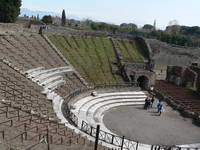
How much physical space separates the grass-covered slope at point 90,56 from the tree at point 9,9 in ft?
24.5

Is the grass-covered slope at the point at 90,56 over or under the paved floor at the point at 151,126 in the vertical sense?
over

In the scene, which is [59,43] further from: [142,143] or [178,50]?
[178,50]

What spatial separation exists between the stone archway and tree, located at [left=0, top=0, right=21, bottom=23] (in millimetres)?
23174

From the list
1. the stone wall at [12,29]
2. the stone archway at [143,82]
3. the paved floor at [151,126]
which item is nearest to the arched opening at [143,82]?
the stone archway at [143,82]

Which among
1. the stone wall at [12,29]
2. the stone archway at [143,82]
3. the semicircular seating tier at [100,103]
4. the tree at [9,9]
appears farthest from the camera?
the stone archway at [143,82]

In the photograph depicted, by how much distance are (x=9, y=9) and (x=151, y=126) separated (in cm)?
2891

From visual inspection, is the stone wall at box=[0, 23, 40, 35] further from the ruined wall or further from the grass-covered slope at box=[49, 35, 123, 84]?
the ruined wall

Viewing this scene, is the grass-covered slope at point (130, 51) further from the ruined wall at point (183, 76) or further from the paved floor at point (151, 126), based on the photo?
the paved floor at point (151, 126)

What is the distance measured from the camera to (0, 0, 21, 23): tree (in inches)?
1684

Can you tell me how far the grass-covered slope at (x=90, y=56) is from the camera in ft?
134

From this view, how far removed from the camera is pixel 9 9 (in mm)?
43219

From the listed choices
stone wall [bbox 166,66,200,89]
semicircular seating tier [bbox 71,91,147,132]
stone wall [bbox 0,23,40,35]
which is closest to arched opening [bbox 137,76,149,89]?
semicircular seating tier [bbox 71,91,147,132]

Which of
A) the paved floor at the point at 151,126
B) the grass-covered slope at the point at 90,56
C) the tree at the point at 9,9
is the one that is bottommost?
the paved floor at the point at 151,126

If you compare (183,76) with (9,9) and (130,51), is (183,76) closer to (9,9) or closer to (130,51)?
(130,51)
